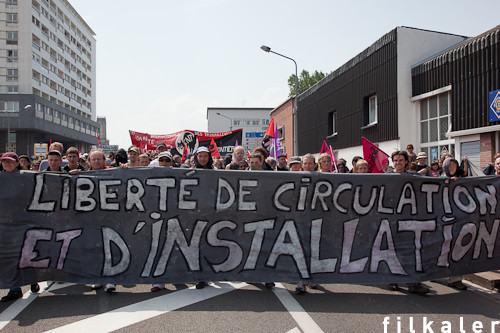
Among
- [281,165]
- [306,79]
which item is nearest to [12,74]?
[306,79]

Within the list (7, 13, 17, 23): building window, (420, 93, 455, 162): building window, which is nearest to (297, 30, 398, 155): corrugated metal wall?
(420, 93, 455, 162): building window

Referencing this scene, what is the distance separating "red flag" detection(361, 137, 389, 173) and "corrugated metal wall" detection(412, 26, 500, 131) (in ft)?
17.3

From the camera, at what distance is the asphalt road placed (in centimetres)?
394

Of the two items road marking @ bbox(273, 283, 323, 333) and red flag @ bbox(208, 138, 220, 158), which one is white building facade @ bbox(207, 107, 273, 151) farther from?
road marking @ bbox(273, 283, 323, 333)

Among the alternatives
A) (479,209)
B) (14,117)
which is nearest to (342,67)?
(479,209)

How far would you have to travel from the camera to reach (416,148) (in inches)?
636

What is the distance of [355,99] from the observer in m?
20.8

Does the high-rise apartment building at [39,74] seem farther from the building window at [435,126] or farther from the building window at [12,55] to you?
the building window at [435,126]

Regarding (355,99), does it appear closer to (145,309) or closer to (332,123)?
(332,123)

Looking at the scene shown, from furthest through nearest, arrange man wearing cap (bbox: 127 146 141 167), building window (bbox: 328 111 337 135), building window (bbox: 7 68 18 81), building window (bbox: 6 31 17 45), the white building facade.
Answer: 1. the white building facade
2. building window (bbox: 6 31 17 45)
3. building window (bbox: 7 68 18 81)
4. building window (bbox: 328 111 337 135)
5. man wearing cap (bbox: 127 146 141 167)

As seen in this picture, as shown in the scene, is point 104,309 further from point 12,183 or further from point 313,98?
point 313,98

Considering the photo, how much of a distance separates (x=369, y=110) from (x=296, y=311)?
1710cm

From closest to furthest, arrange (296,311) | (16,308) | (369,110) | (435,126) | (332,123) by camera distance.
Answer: (296,311), (16,308), (435,126), (369,110), (332,123)

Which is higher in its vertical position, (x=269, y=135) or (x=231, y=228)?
(x=269, y=135)
